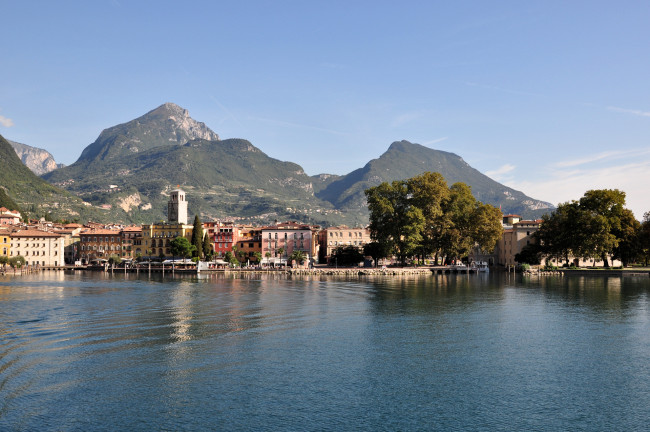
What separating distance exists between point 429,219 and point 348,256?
26.9 m

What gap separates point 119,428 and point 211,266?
96073 mm

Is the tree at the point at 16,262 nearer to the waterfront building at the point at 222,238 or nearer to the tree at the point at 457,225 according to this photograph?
the waterfront building at the point at 222,238

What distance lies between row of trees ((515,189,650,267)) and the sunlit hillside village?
21.0 meters

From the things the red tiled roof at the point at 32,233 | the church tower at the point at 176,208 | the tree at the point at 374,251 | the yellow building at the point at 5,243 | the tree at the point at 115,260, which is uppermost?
the church tower at the point at 176,208

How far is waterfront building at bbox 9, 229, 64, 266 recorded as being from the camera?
119188 mm

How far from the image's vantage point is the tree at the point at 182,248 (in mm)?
111625

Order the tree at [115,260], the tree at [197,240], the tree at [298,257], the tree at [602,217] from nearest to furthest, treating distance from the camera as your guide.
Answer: the tree at [602,217]
the tree at [298,257]
the tree at [197,240]
the tree at [115,260]

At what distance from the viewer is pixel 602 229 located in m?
82.0

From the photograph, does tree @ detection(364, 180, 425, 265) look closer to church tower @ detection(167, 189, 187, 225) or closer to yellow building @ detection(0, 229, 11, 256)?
church tower @ detection(167, 189, 187, 225)

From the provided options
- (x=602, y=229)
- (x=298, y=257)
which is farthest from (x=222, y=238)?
(x=602, y=229)

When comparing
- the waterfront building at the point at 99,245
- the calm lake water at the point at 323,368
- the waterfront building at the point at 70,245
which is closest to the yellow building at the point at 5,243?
the waterfront building at the point at 70,245

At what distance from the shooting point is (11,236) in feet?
389

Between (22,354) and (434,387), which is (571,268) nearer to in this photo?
(434,387)

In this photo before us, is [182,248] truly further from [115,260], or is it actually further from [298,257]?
[298,257]
